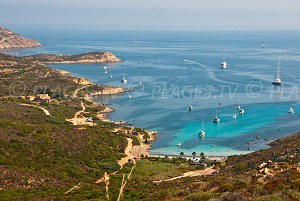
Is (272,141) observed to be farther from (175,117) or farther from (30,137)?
(30,137)

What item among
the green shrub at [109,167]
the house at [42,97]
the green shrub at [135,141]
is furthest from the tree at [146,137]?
the house at [42,97]

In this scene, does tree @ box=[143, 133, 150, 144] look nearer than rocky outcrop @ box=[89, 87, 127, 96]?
Yes

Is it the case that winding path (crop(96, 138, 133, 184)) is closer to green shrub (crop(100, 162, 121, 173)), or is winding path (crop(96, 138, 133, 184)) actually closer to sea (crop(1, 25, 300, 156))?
green shrub (crop(100, 162, 121, 173))

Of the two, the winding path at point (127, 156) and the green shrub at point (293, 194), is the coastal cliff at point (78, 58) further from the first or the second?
the green shrub at point (293, 194)

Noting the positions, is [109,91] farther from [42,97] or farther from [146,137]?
[146,137]

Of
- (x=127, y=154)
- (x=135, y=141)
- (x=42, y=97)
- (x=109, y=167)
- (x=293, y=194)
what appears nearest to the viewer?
(x=293, y=194)

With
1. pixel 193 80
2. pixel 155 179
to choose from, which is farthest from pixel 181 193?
pixel 193 80

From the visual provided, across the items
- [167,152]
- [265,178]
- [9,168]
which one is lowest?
[167,152]

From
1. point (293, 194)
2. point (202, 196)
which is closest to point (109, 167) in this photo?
point (202, 196)

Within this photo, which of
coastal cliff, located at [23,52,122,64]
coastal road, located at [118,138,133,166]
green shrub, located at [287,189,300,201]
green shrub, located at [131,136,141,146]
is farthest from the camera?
coastal cliff, located at [23,52,122,64]

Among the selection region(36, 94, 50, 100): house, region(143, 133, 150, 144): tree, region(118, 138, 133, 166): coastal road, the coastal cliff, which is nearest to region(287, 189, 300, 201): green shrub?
region(118, 138, 133, 166): coastal road

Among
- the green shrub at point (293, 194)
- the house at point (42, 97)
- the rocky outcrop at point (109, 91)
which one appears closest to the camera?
the green shrub at point (293, 194)
